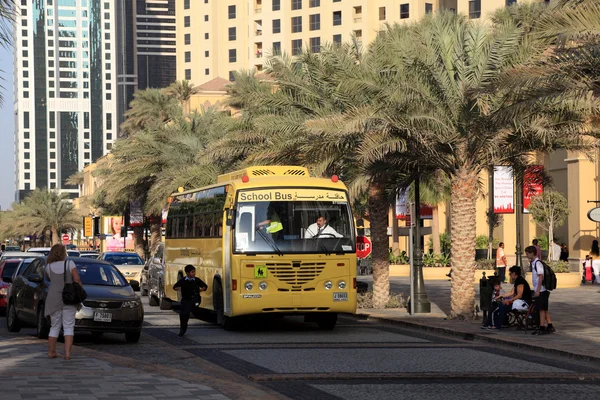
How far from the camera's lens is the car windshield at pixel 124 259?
140ft

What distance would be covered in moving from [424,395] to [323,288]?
34.0 feet

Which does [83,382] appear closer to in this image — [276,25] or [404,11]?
[404,11]

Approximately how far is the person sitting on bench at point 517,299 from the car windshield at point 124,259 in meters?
22.4

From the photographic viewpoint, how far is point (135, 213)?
60.6 m

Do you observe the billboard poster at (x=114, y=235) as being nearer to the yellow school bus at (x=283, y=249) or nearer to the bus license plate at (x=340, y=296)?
the yellow school bus at (x=283, y=249)

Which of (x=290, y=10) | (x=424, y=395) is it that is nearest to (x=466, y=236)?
(x=424, y=395)

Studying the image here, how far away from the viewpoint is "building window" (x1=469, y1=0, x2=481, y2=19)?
95.4m

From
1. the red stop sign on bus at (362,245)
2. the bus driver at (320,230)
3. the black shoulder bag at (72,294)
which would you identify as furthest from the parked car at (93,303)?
the red stop sign on bus at (362,245)

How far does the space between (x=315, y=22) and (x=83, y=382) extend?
117 m

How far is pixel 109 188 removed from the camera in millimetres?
54500

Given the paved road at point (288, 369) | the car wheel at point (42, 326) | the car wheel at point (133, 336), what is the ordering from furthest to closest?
the car wheel at point (42, 326) → the car wheel at point (133, 336) → the paved road at point (288, 369)

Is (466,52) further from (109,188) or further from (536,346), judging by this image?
(109,188)

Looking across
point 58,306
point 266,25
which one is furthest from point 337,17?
point 58,306

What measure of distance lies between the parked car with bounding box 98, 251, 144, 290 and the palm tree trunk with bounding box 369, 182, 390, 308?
12748mm
